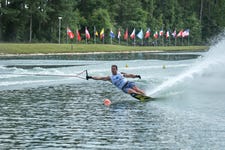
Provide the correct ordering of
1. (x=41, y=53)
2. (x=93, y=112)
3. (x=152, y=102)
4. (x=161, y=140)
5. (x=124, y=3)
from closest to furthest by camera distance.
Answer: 1. (x=161, y=140)
2. (x=93, y=112)
3. (x=152, y=102)
4. (x=41, y=53)
5. (x=124, y=3)

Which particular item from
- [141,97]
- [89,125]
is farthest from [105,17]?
[89,125]

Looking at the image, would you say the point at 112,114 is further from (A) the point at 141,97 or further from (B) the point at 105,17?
(B) the point at 105,17

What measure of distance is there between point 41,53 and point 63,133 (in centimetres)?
5865

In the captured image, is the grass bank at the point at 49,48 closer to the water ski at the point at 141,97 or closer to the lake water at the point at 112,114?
the lake water at the point at 112,114

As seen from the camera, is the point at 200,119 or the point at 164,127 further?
the point at 200,119

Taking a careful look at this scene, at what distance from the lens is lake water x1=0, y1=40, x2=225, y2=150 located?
16141mm

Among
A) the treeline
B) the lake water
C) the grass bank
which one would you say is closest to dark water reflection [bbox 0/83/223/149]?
the lake water

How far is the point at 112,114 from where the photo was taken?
2158 cm

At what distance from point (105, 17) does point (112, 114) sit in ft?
281

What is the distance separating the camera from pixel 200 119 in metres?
20.2

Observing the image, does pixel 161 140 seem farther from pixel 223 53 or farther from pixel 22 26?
pixel 22 26

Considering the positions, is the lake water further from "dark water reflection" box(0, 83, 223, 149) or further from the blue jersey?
the blue jersey

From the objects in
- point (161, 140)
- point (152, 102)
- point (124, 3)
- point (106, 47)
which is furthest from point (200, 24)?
point (161, 140)

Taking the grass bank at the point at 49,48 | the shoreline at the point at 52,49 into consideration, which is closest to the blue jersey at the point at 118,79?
the shoreline at the point at 52,49
